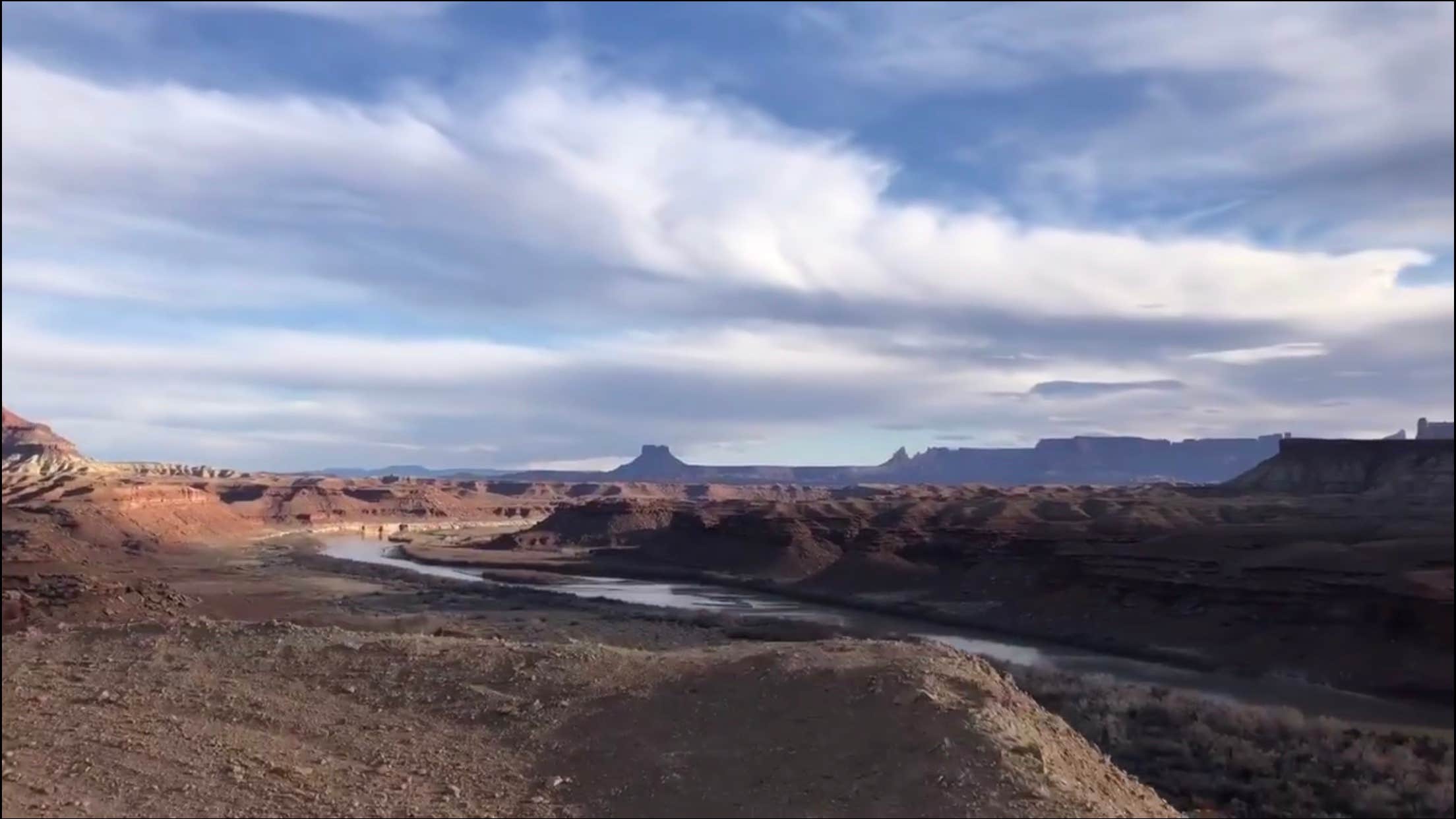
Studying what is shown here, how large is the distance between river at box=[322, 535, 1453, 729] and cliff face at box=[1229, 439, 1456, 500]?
0.81 metres

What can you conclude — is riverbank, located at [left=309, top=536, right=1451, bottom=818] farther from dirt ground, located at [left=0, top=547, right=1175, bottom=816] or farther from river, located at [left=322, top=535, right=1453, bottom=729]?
dirt ground, located at [left=0, top=547, right=1175, bottom=816]

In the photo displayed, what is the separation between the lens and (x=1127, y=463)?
14688 centimetres

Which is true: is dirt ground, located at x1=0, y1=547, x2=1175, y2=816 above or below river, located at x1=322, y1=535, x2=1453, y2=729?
above

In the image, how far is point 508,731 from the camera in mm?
16375

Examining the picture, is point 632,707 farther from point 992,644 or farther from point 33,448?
point 992,644

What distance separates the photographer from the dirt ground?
12.8 metres

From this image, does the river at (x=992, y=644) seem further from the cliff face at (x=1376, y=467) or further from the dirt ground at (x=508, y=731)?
the dirt ground at (x=508, y=731)

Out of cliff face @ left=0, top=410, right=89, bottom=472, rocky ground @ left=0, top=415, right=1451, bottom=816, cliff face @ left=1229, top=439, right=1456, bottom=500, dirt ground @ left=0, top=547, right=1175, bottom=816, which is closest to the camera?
cliff face @ left=1229, top=439, right=1456, bottom=500

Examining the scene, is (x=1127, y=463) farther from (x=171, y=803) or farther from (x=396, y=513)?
(x=171, y=803)

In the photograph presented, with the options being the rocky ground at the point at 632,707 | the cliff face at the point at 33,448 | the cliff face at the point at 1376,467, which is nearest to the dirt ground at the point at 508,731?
the rocky ground at the point at 632,707

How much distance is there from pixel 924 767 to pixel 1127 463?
14189 centimetres

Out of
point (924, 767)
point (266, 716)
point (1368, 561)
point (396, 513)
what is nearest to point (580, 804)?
point (924, 767)

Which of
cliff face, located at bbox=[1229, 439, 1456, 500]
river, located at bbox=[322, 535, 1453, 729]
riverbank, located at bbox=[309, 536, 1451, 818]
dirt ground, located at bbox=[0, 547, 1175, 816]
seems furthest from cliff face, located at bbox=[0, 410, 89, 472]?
riverbank, located at bbox=[309, 536, 1451, 818]

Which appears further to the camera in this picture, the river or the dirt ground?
the river
